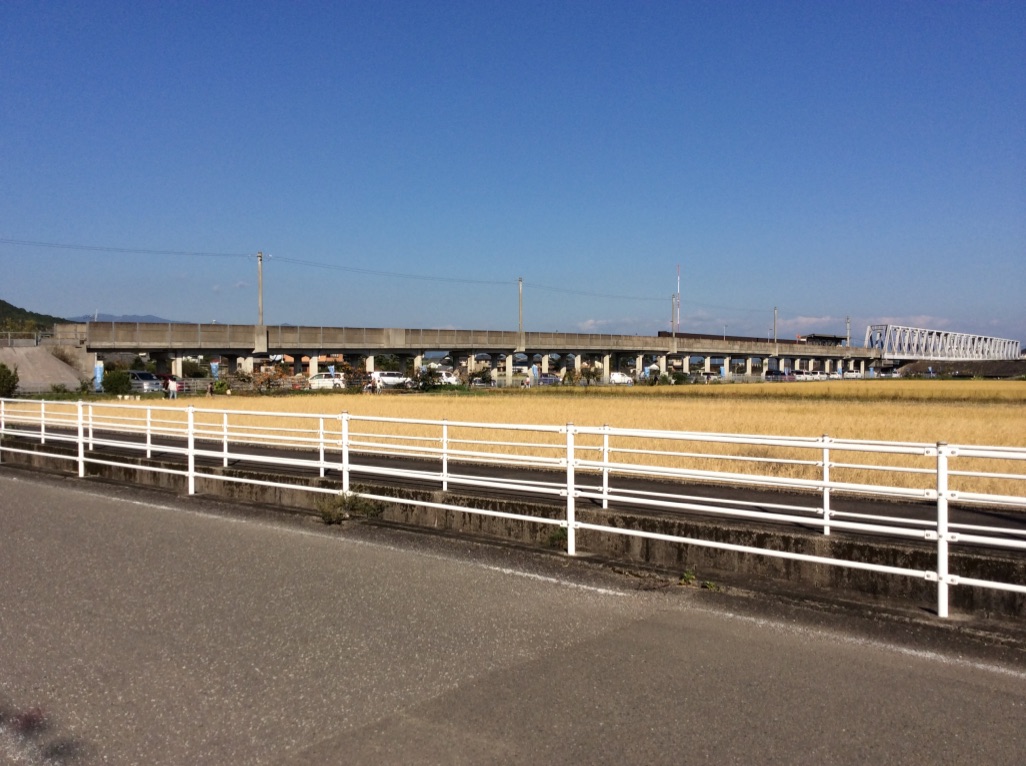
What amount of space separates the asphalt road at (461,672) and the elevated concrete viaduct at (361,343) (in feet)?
184

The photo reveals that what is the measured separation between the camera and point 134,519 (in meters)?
11.1

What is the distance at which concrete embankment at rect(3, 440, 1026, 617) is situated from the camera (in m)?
6.62

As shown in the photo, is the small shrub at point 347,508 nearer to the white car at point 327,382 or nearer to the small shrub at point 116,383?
the small shrub at point 116,383

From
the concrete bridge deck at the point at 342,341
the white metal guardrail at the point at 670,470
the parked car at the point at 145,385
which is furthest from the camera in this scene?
the concrete bridge deck at the point at 342,341

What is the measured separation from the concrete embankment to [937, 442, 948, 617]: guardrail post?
0.71ft

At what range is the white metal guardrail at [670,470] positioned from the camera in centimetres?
680

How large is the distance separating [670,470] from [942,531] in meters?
2.46

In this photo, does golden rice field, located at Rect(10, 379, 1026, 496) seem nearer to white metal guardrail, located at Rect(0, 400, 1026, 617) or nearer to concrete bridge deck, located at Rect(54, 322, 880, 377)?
white metal guardrail, located at Rect(0, 400, 1026, 617)

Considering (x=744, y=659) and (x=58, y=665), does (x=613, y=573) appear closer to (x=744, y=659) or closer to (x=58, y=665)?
(x=744, y=659)

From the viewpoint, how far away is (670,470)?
26.6 ft

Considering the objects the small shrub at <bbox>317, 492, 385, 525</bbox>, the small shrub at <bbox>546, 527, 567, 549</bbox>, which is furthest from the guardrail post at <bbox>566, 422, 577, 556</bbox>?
the small shrub at <bbox>317, 492, 385, 525</bbox>

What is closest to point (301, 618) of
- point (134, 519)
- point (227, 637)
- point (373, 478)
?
point (227, 637)

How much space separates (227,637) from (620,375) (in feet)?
295

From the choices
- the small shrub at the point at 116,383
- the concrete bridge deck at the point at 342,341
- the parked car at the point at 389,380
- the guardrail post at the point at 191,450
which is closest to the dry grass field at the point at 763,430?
the guardrail post at the point at 191,450
